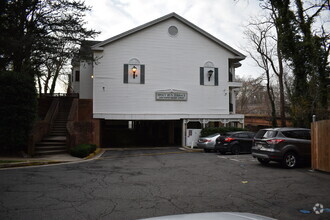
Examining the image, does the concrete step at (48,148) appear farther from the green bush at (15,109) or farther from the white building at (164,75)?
the white building at (164,75)

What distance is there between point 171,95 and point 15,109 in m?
13.1

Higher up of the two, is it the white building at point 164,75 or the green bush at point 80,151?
the white building at point 164,75

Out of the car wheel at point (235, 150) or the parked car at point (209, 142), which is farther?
the parked car at point (209, 142)

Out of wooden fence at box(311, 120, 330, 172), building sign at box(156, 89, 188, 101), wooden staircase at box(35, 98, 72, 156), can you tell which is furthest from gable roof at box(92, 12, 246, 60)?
wooden fence at box(311, 120, 330, 172)

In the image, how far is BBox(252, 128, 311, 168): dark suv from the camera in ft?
35.7

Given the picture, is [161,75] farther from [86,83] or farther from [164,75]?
[86,83]

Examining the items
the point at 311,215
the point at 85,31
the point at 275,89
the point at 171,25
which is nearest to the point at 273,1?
the point at 171,25

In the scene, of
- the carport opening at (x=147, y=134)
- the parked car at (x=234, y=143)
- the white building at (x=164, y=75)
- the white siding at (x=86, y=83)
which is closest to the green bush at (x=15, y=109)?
the white building at (x=164, y=75)

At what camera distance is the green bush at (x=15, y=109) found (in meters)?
13.2

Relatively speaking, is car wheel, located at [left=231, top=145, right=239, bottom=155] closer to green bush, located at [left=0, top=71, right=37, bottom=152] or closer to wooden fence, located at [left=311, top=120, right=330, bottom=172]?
wooden fence, located at [left=311, top=120, right=330, bottom=172]

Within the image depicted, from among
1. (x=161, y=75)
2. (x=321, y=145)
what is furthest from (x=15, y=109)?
(x=321, y=145)

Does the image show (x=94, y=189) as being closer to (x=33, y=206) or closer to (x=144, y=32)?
(x=33, y=206)

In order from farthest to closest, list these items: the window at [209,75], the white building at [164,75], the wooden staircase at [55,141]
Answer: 1. the window at [209,75]
2. the white building at [164,75]
3. the wooden staircase at [55,141]

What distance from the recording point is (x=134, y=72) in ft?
75.1
